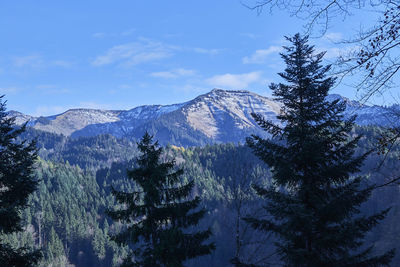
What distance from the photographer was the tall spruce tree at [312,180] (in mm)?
8531

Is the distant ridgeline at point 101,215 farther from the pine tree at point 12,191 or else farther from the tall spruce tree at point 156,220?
the tall spruce tree at point 156,220

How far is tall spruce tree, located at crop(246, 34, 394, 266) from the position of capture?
853 cm

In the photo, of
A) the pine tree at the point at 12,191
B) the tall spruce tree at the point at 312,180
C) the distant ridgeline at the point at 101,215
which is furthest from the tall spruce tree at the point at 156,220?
the distant ridgeline at the point at 101,215

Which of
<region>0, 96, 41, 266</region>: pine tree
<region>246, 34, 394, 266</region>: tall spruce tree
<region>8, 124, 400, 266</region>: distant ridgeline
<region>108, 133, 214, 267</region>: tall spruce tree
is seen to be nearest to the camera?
<region>246, 34, 394, 266</region>: tall spruce tree

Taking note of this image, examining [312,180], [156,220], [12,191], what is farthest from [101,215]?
[312,180]

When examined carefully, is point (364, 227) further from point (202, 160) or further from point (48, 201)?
point (202, 160)

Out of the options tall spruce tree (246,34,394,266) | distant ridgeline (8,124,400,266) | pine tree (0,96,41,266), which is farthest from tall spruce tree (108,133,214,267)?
distant ridgeline (8,124,400,266)

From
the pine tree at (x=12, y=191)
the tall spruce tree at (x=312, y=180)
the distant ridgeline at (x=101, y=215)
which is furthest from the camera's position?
the distant ridgeline at (x=101, y=215)

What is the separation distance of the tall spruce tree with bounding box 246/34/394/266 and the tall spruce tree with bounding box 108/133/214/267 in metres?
2.60

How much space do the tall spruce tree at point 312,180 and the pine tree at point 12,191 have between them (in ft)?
26.2

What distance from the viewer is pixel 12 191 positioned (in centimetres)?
1179

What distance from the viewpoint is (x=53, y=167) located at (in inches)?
7195

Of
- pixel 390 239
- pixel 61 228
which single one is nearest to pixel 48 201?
pixel 61 228

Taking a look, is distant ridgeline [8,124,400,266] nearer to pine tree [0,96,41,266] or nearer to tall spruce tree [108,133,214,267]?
pine tree [0,96,41,266]
